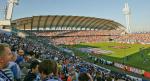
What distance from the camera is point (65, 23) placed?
106m

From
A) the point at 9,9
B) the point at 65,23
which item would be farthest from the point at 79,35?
the point at 9,9

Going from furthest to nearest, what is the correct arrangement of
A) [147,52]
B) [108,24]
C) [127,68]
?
[108,24], [147,52], [127,68]

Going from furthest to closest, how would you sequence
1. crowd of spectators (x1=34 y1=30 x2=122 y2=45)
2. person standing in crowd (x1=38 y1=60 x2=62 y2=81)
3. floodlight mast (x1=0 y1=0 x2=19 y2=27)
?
crowd of spectators (x1=34 y1=30 x2=122 y2=45) < floodlight mast (x1=0 y1=0 x2=19 y2=27) < person standing in crowd (x1=38 y1=60 x2=62 y2=81)

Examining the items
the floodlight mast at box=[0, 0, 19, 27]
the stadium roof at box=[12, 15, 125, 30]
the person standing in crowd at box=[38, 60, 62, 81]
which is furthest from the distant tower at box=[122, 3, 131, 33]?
the person standing in crowd at box=[38, 60, 62, 81]

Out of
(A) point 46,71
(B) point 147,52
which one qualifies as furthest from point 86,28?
(A) point 46,71

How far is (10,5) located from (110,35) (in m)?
52.8

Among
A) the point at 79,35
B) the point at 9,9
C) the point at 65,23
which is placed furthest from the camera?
the point at 65,23

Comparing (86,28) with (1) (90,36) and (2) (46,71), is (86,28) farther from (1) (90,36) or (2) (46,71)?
(2) (46,71)

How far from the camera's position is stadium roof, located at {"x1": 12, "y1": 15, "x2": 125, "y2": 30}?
308 feet

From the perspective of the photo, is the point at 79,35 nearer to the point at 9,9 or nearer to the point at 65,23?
the point at 65,23

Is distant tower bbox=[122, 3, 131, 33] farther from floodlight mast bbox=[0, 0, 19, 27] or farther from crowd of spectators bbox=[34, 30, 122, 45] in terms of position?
floodlight mast bbox=[0, 0, 19, 27]

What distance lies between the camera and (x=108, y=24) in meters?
116

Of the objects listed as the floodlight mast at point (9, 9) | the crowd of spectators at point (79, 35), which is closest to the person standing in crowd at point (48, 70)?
the floodlight mast at point (9, 9)

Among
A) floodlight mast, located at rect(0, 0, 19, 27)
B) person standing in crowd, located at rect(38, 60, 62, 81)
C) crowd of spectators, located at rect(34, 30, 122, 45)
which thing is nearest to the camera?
person standing in crowd, located at rect(38, 60, 62, 81)
